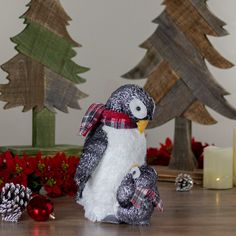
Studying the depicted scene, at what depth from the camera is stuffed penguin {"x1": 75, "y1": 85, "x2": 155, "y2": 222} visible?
0.97m

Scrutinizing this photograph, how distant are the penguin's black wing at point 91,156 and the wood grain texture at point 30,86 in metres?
0.35

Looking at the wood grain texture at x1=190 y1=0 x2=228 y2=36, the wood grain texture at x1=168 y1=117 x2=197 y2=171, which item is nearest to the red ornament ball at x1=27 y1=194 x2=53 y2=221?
the wood grain texture at x1=168 y1=117 x2=197 y2=171

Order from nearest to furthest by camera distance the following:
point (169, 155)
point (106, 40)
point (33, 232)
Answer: point (33, 232) → point (169, 155) → point (106, 40)

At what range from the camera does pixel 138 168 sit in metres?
0.98

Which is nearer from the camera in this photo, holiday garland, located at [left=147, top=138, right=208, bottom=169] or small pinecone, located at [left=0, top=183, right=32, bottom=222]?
small pinecone, located at [left=0, top=183, right=32, bottom=222]

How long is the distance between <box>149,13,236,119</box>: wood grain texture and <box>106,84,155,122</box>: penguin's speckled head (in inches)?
15.0

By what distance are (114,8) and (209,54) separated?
485mm

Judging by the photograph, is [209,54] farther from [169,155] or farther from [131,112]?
[131,112]

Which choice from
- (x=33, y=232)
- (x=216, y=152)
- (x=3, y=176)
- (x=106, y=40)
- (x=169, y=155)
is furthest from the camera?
(x=106, y=40)

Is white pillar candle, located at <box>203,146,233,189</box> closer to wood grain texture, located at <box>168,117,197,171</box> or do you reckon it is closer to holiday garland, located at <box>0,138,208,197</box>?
wood grain texture, located at <box>168,117,197,171</box>

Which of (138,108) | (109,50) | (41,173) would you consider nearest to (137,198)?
(138,108)

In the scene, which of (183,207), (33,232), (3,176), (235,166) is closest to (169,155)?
(235,166)

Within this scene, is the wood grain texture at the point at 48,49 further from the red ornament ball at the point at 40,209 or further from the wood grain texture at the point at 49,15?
the red ornament ball at the point at 40,209

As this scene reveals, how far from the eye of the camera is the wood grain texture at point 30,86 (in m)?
1.31
